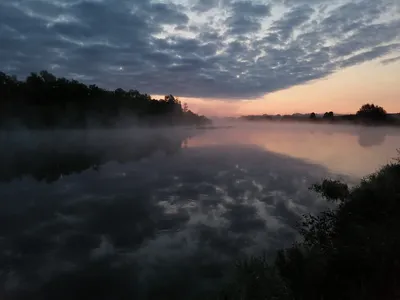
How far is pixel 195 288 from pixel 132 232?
5472mm

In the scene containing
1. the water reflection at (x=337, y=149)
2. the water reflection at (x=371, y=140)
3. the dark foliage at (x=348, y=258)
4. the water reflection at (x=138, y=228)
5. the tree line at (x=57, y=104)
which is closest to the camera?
the dark foliage at (x=348, y=258)

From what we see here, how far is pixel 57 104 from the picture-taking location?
294 ft

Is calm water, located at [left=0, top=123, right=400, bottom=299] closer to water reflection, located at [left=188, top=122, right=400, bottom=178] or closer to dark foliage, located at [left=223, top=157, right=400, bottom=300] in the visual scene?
dark foliage, located at [left=223, top=157, right=400, bottom=300]

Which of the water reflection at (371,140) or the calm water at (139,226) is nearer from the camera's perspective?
the calm water at (139,226)

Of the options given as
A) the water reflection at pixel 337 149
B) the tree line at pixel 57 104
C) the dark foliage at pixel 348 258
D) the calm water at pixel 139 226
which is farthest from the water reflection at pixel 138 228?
the tree line at pixel 57 104

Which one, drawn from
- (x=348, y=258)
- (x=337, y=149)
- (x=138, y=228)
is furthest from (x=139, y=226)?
(x=337, y=149)

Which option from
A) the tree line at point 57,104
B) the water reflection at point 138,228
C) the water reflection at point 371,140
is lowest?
the water reflection at point 138,228

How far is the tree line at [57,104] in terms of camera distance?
77938 mm

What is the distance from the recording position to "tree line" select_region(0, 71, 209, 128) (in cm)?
7794

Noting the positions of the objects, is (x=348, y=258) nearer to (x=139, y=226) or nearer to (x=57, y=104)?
(x=139, y=226)

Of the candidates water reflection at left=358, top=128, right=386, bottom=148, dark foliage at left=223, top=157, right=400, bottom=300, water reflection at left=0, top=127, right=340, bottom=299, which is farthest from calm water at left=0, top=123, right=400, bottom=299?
water reflection at left=358, top=128, right=386, bottom=148

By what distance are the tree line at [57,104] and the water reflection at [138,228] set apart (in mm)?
60352

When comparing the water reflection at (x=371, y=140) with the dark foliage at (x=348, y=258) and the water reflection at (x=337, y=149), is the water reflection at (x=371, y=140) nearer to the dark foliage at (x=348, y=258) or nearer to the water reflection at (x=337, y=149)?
the water reflection at (x=337, y=149)

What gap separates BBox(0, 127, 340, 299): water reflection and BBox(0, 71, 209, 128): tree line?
60.4m
